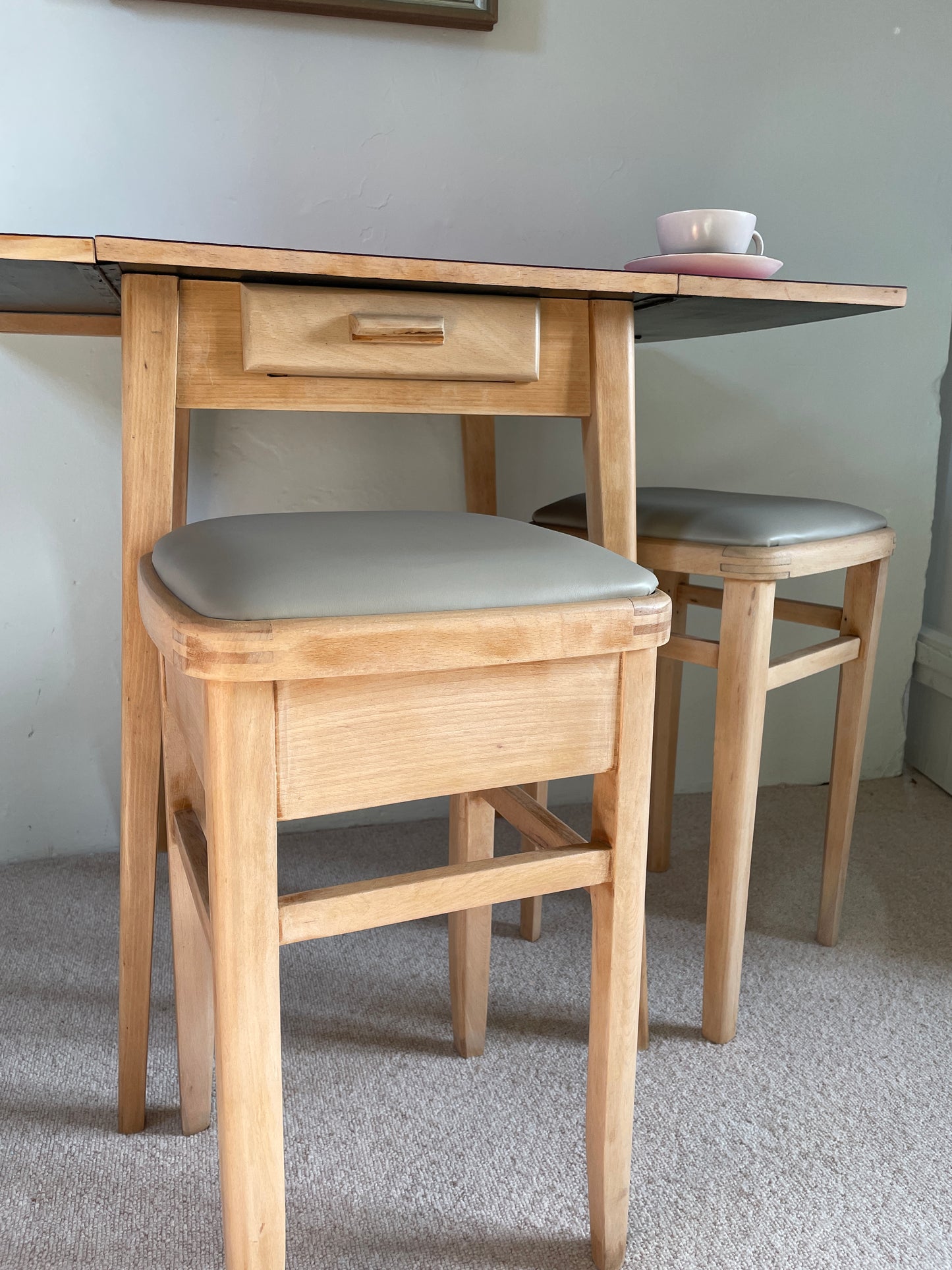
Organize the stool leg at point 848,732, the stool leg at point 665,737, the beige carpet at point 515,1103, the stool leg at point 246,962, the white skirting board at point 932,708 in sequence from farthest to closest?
1. the white skirting board at point 932,708
2. the stool leg at point 665,737
3. the stool leg at point 848,732
4. the beige carpet at point 515,1103
5. the stool leg at point 246,962

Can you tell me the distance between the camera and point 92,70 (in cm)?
136

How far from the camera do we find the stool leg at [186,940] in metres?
0.92

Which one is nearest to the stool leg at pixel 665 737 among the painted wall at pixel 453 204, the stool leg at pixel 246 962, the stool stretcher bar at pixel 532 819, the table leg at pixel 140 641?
the painted wall at pixel 453 204

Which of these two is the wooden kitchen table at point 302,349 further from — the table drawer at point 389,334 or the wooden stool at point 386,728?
the wooden stool at point 386,728

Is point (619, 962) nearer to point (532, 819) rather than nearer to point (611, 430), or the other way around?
point (532, 819)

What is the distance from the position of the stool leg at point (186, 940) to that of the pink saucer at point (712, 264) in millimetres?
708

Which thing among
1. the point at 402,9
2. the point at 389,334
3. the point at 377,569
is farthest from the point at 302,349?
the point at 402,9

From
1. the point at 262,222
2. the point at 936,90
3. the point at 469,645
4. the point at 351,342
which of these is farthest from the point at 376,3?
the point at 469,645

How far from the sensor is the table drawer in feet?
2.73

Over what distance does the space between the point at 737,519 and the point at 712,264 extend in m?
0.29

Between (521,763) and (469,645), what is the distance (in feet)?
0.36

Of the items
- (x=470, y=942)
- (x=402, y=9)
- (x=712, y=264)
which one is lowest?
(x=470, y=942)

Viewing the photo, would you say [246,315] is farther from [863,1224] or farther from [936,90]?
[936,90]

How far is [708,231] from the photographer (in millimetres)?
1131
